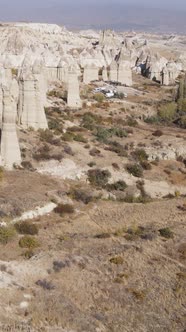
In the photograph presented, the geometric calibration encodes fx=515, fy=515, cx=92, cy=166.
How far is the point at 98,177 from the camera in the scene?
30234 millimetres

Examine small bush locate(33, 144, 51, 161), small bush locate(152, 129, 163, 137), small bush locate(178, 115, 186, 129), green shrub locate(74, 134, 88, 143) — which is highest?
small bush locate(33, 144, 51, 161)

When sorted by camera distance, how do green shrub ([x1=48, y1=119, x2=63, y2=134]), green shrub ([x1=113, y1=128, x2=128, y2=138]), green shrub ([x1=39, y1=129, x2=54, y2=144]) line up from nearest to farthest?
green shrub ([x1=39, y1=129, x2=54, y2=144]), green shrub ([x1=48, y1=119, x2=63, y2=134]), green shrub ([x1=113, y1=128, x2=128, y2=138])

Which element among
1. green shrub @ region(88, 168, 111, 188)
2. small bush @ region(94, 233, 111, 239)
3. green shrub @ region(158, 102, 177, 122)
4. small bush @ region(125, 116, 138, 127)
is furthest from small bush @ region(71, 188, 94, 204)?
green shrub @ region(158, 102, 177, 122)

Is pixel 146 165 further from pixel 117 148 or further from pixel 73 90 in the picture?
pixel 73 90

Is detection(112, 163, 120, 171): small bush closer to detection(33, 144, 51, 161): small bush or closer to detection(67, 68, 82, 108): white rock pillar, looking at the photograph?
detection(33, 144, 51, 161): small bush

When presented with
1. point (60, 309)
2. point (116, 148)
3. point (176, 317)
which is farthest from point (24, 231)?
point (116, 148)

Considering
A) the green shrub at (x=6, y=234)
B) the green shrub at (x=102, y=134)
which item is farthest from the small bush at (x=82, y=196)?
the green shrub at (x=102, y=134)

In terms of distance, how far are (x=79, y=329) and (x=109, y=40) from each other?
105204mm

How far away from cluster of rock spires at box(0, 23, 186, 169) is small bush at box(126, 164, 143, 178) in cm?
680

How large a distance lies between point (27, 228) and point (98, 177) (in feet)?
33.0

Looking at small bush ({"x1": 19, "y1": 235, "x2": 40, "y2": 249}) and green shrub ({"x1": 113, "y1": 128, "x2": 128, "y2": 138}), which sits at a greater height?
small bush ({"x1": 19, "y1": 235, "x2": 40, "y2": 249})

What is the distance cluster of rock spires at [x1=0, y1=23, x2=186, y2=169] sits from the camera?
27956 millimetres

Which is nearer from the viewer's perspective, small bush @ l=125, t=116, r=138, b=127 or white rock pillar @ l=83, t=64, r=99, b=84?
small bush @ l=125, t=116, r=138, b=127

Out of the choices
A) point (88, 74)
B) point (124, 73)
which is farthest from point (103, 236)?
point (124, 73)
